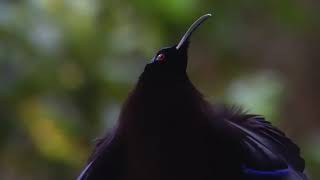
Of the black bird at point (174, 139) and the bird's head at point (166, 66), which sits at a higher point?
the bird's head at point (166, 66)

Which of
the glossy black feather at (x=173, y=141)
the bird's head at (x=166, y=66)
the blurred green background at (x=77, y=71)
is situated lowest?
the blurred green background at (x=77, y=71)

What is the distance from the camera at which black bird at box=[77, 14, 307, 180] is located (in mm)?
687

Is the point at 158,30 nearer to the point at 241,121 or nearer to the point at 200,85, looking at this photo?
the point at 200,85

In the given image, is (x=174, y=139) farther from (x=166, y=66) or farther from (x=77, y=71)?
(x=77, y=71)

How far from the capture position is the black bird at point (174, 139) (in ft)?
2.25

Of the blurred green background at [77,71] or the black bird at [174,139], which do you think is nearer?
the black bird at [174,139]

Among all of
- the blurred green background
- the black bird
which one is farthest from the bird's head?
the blurred green background

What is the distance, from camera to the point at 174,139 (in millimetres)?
694

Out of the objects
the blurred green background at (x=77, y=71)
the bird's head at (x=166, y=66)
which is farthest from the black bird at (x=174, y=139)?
the blurred green background at (x=77, y=71)

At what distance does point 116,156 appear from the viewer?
2.38 ft

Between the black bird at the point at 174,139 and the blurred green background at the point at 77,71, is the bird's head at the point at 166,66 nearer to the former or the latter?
the black bird at the point at 174,139

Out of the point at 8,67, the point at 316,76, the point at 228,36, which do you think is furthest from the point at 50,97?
the point at 316,76

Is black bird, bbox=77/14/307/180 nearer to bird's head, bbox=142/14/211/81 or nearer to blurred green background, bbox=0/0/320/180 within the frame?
bird's head, bbox=142/14/211/81

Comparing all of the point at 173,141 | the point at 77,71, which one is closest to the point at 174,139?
the point at 173,141
